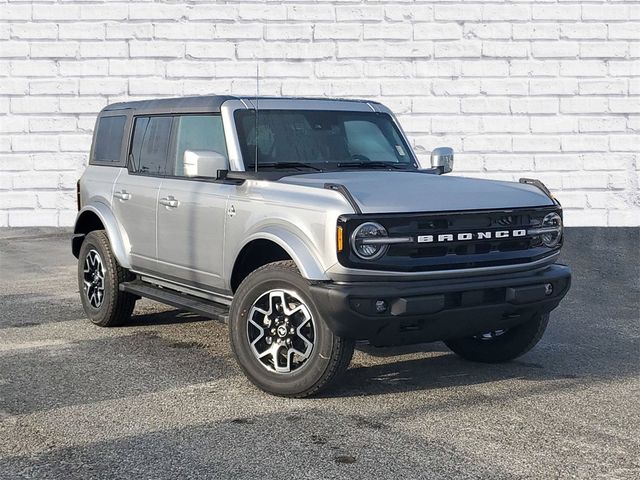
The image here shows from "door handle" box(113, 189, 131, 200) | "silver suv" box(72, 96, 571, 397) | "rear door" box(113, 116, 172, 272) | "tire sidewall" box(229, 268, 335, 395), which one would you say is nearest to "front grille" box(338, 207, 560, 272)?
"silver suv" box(72, 96, 571, 397)

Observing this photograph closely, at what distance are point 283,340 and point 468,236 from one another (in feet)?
4.03

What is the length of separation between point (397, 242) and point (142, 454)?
1.78 metres

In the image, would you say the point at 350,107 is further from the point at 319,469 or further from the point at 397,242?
the point at 319,469

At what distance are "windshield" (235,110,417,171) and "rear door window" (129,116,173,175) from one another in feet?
2.91

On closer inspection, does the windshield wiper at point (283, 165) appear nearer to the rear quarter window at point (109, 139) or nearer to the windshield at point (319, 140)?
the windshield at point (319, 140)

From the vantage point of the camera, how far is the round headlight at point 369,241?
18.1 feet

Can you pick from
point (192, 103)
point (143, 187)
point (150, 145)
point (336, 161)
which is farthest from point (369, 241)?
point (150, 145)

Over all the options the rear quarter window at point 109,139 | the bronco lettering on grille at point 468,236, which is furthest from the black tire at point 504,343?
the rear quarter window at point 109,139

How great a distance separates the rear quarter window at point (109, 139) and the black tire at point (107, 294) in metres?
0.63

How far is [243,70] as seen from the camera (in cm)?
1346

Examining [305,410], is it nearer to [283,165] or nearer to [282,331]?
[282,331]

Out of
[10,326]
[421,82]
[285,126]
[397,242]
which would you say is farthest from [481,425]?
[421,82]

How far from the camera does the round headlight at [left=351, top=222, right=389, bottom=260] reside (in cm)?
552

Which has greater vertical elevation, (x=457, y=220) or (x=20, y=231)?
(x=457, y=220)
